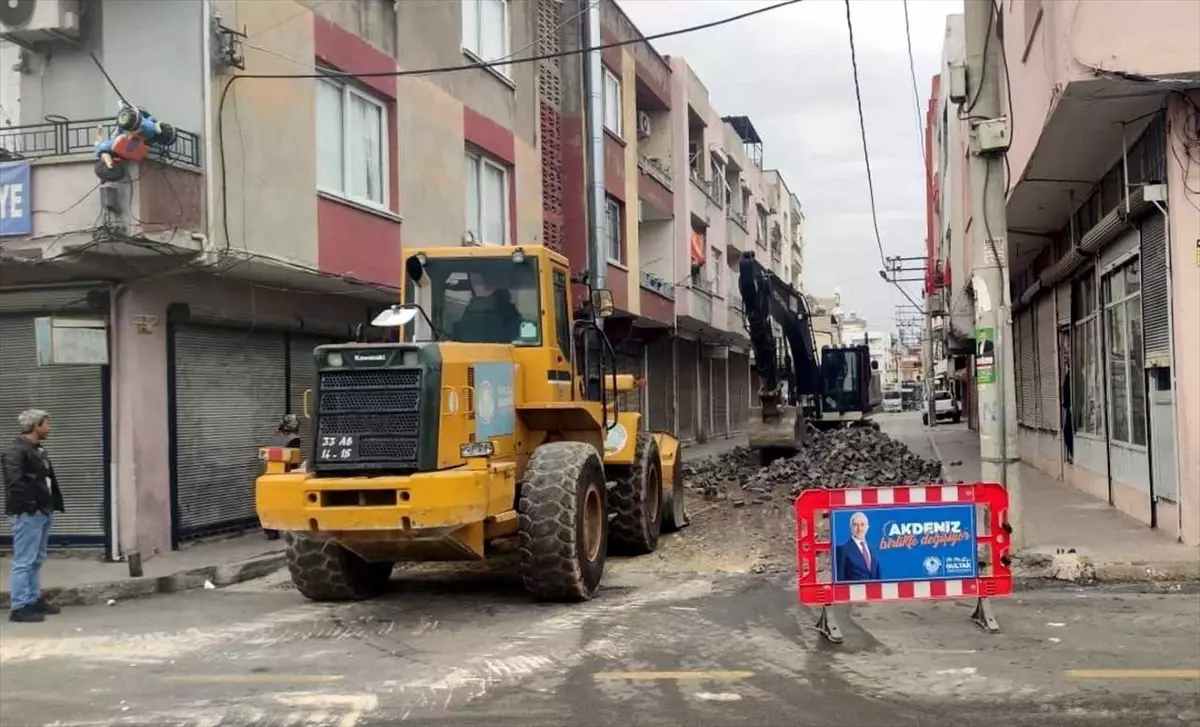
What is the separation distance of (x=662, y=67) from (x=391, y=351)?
22632mm

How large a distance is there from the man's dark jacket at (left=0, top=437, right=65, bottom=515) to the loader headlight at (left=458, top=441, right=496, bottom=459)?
3.79 meters

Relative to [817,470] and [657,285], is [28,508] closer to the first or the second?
[817,470]

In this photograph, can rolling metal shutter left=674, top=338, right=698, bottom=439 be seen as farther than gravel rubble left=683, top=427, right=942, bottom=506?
Yes

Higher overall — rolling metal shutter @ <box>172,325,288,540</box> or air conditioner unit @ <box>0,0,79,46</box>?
air conditioner unit @ <box>0,0,79,46</box>

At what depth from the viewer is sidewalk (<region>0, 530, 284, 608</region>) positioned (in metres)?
9.86

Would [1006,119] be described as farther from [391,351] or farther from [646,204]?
[646,204]

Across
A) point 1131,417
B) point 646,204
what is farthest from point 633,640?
point 646,204

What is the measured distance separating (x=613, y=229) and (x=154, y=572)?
15.4 metres

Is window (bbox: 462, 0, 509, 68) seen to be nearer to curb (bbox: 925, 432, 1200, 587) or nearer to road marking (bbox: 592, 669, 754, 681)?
curb (bbox: 925, 432, 1200, 587)

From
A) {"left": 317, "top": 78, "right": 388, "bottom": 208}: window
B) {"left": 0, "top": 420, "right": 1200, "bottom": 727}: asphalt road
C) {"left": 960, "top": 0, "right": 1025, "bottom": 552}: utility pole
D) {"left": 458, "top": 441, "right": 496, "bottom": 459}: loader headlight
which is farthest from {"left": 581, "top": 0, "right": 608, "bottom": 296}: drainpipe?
{"left": 458, "top": 441, "right": 496, "bottom": 459}: loader headlight

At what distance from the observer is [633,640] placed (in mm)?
7562

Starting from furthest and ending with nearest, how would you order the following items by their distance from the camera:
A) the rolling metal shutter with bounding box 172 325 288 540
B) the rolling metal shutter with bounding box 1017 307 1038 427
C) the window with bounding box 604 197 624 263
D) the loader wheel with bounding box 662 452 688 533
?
the window with bounding box 604 197 624 263
the rolling metal shutter with bounding box 1017 307 1038 427
the loader wheel with bounding box 662 452 688 533
the rolling metal shutter with bounding box 172 325 288 540

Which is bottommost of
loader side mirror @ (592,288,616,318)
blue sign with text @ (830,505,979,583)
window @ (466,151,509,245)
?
blue sign with text @ (830,505,979,583)

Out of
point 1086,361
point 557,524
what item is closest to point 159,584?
point 557,524
